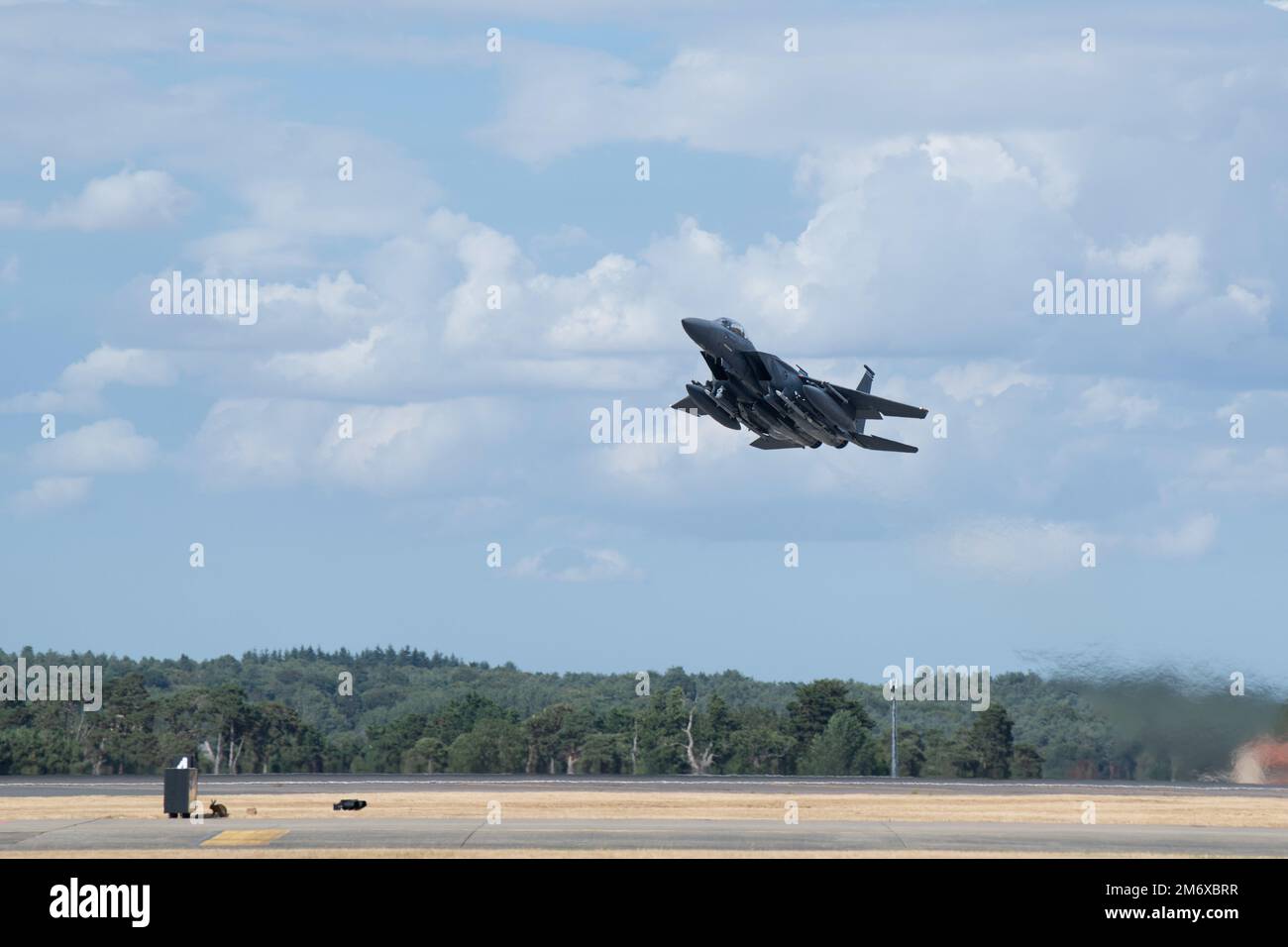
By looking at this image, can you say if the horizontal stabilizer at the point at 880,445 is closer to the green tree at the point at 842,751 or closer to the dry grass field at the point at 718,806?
the dry grass field at the point at 718,806

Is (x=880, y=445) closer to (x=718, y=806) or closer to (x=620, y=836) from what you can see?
(x=718, y=806)

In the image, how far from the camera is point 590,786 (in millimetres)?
64250

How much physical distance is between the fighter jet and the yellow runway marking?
20.6 m

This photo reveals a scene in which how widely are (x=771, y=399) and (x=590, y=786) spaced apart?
21198 mm

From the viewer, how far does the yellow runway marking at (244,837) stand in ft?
110

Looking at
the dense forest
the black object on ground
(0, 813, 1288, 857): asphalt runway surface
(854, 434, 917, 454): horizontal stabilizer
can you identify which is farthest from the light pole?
the black object on ground

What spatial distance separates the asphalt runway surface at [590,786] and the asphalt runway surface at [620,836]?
18048 mm

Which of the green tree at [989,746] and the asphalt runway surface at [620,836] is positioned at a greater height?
the asphalt runway surface at [620,836]

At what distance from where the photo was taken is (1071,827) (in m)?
40.5

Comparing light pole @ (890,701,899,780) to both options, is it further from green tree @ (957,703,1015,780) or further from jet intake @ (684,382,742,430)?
jet intake @ (684,382,742,430)

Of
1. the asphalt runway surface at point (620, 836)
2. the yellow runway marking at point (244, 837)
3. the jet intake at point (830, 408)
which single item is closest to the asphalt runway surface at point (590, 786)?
the jet intake at point (830, 408)
